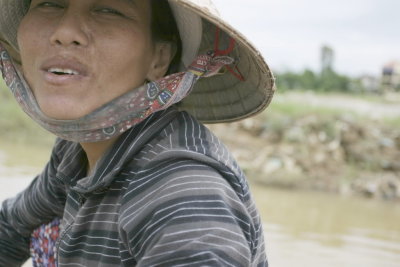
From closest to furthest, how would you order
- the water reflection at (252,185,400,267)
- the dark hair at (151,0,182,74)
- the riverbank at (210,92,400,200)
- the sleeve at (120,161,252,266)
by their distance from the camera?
the sleeve at (120,161,252,266), the dark hair at (151,0,182,74), the water reflection at (252,185,400,267), the riverbank at (210,92,400,200)

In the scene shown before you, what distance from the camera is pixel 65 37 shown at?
125 cm

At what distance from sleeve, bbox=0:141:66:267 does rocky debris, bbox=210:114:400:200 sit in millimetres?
5843

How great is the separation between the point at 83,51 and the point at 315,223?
4.97 meters

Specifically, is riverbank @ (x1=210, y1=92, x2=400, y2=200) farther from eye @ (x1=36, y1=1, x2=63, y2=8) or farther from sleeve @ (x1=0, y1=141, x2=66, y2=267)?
eye @ (x1=36, y1=1, x2=63, y2=8)

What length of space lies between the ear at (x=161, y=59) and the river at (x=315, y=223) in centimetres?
319

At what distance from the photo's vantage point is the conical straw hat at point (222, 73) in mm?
1404

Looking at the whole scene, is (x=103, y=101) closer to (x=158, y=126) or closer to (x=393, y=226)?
(x=158, y=126)


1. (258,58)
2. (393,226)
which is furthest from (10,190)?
(258,58)

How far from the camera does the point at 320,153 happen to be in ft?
26.8

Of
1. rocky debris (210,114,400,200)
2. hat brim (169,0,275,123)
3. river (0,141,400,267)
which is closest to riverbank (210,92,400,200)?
rocky debris (210,114,400,200)

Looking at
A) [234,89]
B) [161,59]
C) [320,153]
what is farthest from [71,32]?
[320,153]

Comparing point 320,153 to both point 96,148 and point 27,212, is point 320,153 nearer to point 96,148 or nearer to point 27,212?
point 27,212

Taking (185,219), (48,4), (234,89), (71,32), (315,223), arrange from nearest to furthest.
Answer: (185,219)
(71,32)
(48,4)
(234,89)
(315,223)

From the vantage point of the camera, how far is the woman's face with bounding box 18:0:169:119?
126cm
